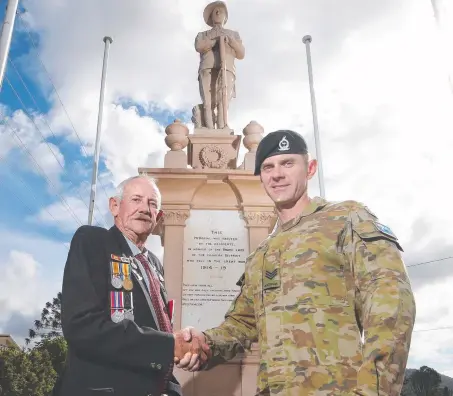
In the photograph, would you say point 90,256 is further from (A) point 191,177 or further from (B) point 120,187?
(A) point 191,177

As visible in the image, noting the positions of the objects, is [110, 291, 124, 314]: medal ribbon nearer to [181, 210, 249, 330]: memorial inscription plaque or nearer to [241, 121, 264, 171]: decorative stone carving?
[181, 210, 249, 330]: memorial inscription plaque

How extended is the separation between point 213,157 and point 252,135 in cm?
79

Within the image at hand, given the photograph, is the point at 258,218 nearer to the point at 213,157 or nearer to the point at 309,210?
the point at 213,157

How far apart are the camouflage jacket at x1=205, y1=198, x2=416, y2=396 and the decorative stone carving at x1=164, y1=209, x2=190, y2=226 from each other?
4269 mm

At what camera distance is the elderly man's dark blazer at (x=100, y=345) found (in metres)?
1.97

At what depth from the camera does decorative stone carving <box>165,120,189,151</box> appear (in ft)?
24.0

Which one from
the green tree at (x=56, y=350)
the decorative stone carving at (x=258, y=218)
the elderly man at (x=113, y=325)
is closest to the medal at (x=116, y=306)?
the elderly man at (x=113, y=325)

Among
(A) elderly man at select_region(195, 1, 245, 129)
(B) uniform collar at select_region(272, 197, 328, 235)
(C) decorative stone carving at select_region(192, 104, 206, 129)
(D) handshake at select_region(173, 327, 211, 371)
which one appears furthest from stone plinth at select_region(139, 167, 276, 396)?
(B) uniform collar at select_region(272, 197, 328, 235)

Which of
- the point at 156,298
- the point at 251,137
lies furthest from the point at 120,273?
the point at 251,137

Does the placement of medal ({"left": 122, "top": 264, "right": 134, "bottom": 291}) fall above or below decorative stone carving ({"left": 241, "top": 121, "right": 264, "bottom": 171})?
below

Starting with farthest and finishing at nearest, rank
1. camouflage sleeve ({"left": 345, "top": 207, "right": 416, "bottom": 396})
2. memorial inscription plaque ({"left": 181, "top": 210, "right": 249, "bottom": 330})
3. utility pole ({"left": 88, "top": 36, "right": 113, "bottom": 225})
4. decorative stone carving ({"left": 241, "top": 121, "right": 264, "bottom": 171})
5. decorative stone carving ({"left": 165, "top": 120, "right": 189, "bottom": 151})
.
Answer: utility pole ({"left": 88, "top": 36, "right": 113, "bottom": 225}) → decorative stone carving ({"left": 165, "top": 120, "right": 189, "bottom": 151}) → decorative stone carving ({"left": 241, "top": 121, "right": 264, "bottom": 171}) → memorial inscription plaque ({"left": 181, "top": 210, "right": 249, "bottom": 330}) → camouflage sleeve ({"left": 345, "top": 207, "right": 416, "bottom": 396})

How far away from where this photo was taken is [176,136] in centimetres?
733

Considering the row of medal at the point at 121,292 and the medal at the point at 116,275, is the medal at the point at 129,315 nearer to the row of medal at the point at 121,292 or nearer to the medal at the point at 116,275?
the row of medal at the point at 121,292

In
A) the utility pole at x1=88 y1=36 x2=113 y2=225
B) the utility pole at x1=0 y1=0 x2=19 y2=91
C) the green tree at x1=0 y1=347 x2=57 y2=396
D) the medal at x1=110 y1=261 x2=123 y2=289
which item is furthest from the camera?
the green tree at x1=0 y1=347 x2=57 y2=396
